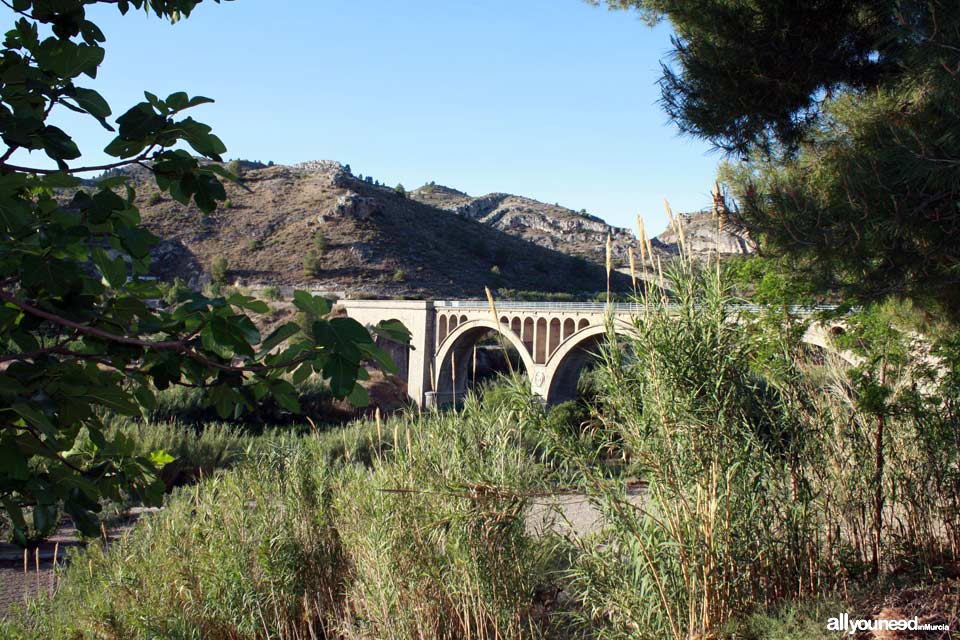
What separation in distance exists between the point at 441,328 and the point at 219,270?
20.0 metres

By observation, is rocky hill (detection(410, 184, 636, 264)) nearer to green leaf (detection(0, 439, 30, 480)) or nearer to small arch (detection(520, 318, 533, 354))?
small arch (detection(520, 318, 533, 354))

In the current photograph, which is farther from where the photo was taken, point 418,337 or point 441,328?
point 418,337

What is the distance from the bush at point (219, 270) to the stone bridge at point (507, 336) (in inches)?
511

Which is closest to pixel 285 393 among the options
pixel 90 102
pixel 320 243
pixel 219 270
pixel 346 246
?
pixel 90 102

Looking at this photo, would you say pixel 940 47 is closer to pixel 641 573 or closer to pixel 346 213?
pixel 641 573

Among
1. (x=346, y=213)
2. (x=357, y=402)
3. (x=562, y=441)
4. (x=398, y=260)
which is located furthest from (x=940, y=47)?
(x=346, y=213)

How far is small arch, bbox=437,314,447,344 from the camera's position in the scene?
29.2 metres

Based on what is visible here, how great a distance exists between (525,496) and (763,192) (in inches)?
116

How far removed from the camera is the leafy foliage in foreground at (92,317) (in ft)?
4.40

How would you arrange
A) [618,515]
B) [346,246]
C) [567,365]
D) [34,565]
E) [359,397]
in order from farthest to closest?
[346,246], [567,365], [34,565], [618,515], [359,397]

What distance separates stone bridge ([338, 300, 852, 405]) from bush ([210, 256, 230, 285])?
42.6 feet

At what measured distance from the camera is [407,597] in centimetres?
340

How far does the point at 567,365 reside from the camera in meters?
23.4

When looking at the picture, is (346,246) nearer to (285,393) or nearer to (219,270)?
(219,270)
